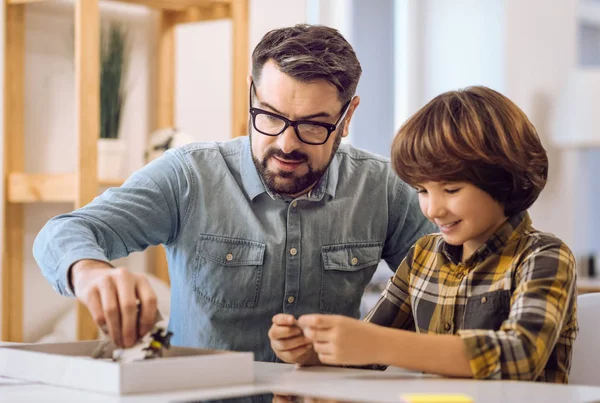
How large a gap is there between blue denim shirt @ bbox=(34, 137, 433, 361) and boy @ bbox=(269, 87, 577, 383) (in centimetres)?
28

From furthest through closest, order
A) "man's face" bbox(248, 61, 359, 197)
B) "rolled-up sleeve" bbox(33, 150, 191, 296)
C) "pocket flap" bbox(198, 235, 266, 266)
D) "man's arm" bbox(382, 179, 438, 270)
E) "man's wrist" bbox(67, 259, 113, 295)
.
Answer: "man's arm" bbox(382, 179, 438, 270) → "pocket flap" bbox(198, 235, 266, 266) → "man's face" bbox(248, 61, 359, 197) → "rolled-up sleeve" bbox(33, 150, 191, 296) → "man's wrist" bbox(67, 259, 113, 295)

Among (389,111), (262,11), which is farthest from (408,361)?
(389,111)

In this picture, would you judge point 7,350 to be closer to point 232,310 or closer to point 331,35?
point 232,310

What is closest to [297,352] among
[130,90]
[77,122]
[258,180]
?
[258,180]

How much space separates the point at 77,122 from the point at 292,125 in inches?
46.9

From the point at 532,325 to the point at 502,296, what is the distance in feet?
0.42

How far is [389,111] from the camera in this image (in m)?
4.71

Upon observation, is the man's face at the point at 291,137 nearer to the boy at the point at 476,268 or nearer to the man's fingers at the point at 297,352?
the boy at the point at 476,268

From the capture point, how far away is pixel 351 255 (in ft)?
5.72

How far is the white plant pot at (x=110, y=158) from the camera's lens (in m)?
2.76

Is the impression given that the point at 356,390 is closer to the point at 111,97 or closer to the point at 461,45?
the point at 111,97

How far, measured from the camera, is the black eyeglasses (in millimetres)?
1581

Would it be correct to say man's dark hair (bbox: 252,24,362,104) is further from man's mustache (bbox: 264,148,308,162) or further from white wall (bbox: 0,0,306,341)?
white wall (bbox: 0,0,306,341)

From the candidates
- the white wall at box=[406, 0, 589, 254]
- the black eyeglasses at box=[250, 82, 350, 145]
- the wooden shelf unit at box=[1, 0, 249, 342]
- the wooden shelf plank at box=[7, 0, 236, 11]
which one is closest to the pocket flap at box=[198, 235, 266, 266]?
the black eyeglasses at box=[250, 82, 350, 145]
